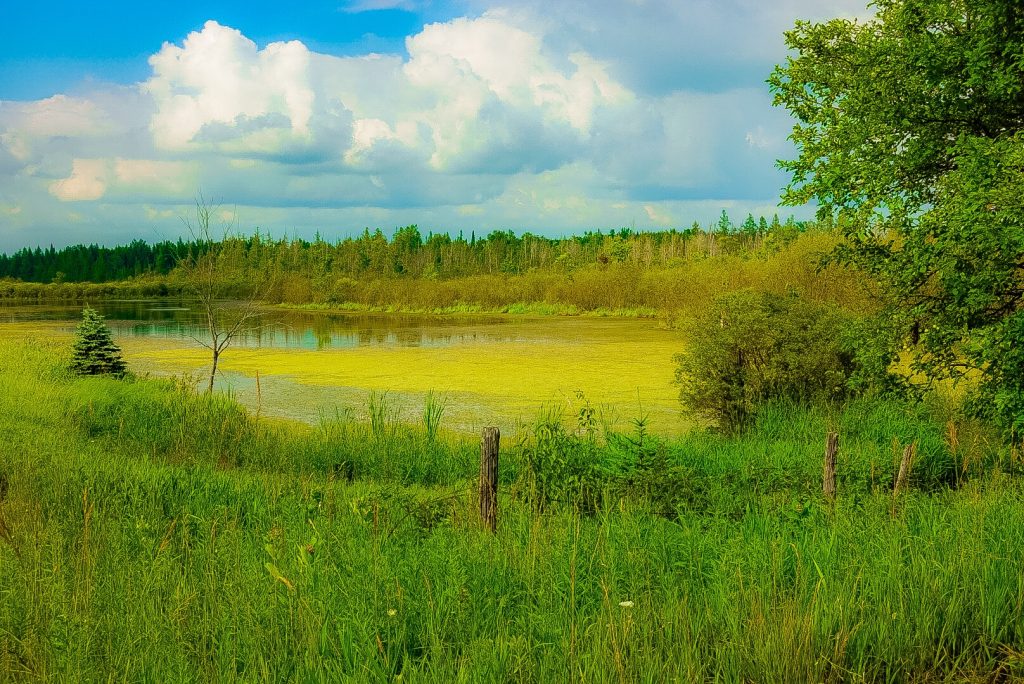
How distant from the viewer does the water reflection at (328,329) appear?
27.4 metres

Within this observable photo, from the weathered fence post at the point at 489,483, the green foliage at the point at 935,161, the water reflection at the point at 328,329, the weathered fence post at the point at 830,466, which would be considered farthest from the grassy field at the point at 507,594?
the water reflection at the point at 328,329

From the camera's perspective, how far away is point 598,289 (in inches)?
1759

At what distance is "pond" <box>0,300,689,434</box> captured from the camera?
13.4 metres

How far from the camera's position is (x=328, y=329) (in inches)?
1337

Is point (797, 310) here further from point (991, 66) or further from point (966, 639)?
point (966, 639)

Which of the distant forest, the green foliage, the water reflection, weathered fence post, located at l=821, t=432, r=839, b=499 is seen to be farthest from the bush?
the distant forest

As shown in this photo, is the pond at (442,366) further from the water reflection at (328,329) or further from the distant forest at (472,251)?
the distant forest at (472,251)

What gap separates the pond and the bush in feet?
4.12

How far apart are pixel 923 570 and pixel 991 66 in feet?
24.3

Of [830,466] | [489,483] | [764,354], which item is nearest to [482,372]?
[764,354]

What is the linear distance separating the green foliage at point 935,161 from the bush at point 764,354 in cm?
114

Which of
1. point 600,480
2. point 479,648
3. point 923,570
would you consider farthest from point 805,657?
point 600,480

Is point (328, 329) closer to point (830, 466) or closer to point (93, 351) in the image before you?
point (93, 351)

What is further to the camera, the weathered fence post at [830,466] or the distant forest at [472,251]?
the distant forest at [472,251]
